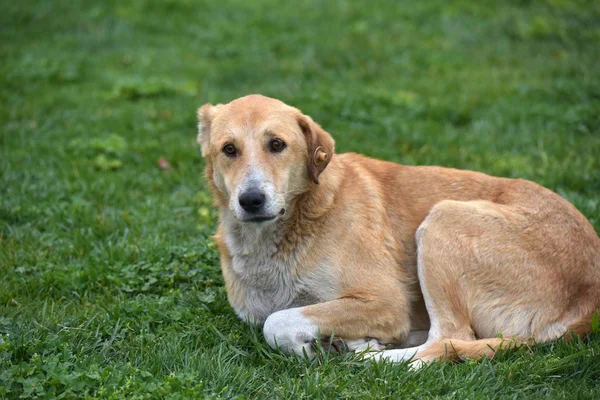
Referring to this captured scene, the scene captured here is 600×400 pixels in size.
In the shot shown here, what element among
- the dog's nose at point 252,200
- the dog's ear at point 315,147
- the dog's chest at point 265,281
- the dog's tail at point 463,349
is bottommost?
the dog's tail at point 463,349

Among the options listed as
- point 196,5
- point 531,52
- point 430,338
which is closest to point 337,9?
point 196,5

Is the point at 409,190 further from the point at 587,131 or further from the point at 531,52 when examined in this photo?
the point at 531,52

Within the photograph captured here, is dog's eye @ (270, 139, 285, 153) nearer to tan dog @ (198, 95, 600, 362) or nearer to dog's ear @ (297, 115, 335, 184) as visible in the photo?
tan dog @ (198, 95, 600, 362)

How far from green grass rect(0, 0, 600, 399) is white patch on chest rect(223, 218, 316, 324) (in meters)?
0.18

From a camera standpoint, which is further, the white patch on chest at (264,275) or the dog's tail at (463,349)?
the white patch on chest at (264,275)

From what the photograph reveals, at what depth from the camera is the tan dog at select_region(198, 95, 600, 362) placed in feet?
13.9

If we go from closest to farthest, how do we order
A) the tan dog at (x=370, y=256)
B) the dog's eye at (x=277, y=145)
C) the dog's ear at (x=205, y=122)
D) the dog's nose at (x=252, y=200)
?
1. the dog's nose at (x=252, y=200)
2. the tan dog at (x=370, y=256)
3. the dog's eye at (x=277, y=145)
4. the dog's ear at (x=205, y=122)

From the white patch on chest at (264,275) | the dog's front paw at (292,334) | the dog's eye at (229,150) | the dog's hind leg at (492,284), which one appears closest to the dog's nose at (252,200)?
the white patch on chest at (264,275)

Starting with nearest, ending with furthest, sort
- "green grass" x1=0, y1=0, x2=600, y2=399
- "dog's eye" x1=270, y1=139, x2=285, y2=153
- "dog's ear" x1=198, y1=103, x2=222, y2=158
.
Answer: "green grass" x1=0, y1=0, x2=600, y2=399
"dog's eye" x1=270, y1=139, x2=285, y2=153
"dog's ear" x1=198, y1=103, x2=222, y2=158

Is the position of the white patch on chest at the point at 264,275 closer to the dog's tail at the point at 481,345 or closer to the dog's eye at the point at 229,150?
the dog's eye at the point at 229,150

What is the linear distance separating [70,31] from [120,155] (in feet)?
16.6

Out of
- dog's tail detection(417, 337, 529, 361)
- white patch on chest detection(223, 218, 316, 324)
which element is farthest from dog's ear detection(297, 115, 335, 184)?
dog's tail detection(417, 337, 529, 361)

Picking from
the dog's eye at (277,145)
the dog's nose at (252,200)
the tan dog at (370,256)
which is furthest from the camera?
the dog's eye at (277,145)

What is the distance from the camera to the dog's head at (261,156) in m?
4.14
